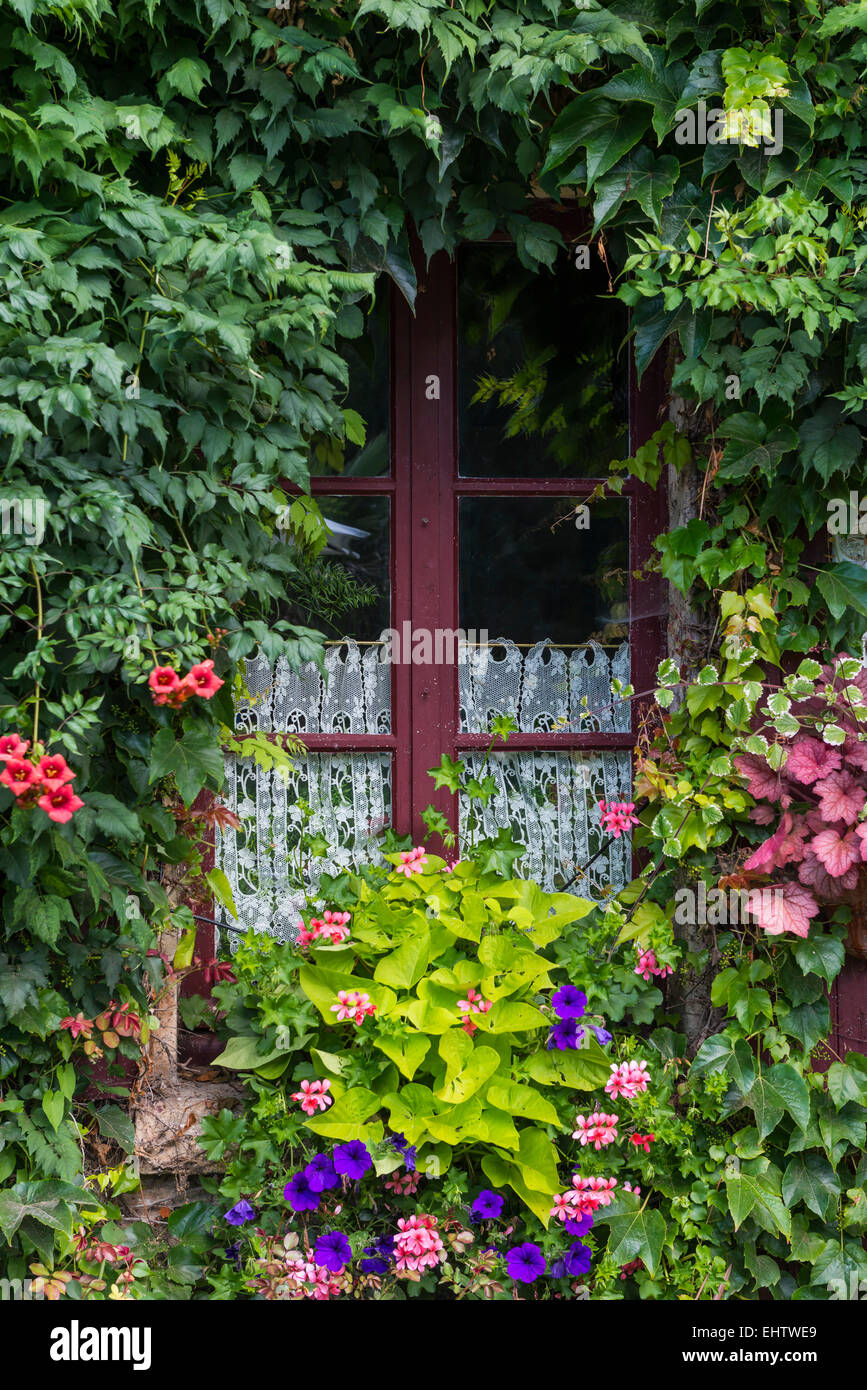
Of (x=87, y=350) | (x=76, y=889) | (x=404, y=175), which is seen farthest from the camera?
(x=404, y=175)

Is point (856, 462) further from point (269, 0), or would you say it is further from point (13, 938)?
point (13, 938)

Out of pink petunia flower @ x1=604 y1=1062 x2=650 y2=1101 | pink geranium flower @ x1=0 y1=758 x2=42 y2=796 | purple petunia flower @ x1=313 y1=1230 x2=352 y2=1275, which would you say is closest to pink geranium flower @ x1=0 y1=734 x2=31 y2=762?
pink geranium flower @ x1=0 y1=758 x2=42 y2=796

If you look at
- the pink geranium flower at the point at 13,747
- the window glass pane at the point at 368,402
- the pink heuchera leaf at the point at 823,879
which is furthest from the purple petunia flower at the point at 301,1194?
the window glass pane at the point at 368,402

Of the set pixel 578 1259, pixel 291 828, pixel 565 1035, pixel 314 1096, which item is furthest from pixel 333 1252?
pixel 291 828

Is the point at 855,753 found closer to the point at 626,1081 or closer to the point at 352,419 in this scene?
the point at 626,1081

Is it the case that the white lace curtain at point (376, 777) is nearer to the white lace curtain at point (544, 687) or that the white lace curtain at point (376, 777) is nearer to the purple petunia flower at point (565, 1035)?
the white lace curtain at point (544, 687)

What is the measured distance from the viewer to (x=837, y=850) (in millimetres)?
2199

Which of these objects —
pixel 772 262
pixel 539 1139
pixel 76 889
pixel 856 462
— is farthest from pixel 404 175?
pixel 539 1139

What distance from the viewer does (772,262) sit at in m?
2.21

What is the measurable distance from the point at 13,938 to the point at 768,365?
2.02 m

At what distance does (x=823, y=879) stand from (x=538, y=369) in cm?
153

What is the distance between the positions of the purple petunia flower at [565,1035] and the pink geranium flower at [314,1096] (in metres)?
0.51

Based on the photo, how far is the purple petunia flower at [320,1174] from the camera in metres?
2.19

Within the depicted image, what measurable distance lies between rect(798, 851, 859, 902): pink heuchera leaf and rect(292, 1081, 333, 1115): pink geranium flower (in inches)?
44.6
